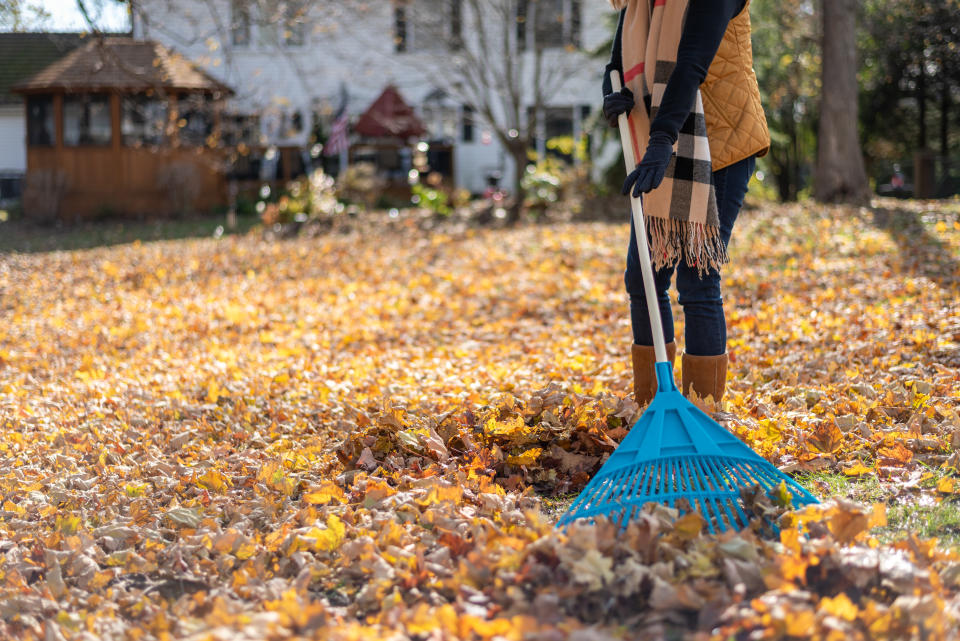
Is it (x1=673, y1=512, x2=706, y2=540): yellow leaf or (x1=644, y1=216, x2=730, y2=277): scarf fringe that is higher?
(x1=644, y1=216, x2=730, y2=277): scarf fringe

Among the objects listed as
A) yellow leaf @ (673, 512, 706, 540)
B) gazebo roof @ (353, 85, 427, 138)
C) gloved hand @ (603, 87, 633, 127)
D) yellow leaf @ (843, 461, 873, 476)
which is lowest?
yellow leaf @ (843, 461, 873, 476)

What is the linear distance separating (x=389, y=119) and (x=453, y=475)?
17.1m

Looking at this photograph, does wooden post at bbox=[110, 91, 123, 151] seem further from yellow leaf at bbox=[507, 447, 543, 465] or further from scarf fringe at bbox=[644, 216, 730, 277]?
scarf fringe at bbox=[644, 216, 730, 277]

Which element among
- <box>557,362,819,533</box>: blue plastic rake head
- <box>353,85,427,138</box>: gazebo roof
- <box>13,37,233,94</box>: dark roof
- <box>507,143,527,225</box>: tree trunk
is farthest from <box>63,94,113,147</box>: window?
<box>557,362,819,533</box>: blue plastic rake head

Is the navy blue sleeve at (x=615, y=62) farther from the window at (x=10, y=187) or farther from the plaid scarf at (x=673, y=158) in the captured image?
the window at (x=10, y=187)

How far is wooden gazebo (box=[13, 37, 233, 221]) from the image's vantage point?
1856 centimetres

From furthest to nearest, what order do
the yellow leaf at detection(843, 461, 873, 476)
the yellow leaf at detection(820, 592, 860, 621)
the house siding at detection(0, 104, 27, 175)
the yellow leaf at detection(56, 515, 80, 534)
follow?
the house siding at detection(0, 104, 27, 175) → the yellow leaf at detection(843, 461, 873, 476) → the yellow leaf at detection(56, 515, 80, 534) → the yellow leaf at detection(820, 592, 860, 621)

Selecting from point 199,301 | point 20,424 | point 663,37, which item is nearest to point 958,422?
point 663,37

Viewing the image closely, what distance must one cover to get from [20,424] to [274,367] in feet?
5.15

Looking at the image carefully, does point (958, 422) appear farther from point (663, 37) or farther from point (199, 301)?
point (199, 301)

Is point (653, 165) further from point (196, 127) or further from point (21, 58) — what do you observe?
point (21, 58)

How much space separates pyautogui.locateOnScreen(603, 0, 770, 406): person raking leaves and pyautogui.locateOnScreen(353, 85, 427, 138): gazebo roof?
16266 millimetres


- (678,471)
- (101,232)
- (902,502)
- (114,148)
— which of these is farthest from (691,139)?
(114,148)

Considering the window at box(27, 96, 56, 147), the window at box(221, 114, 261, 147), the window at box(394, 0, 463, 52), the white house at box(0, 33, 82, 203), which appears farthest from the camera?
the white house at box(0, 33, 82, 203)
